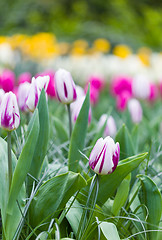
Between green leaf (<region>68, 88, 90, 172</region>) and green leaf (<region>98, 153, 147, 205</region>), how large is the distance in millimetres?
134

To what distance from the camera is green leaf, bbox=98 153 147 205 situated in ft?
3.46

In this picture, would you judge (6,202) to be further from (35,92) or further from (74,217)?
(35,92)

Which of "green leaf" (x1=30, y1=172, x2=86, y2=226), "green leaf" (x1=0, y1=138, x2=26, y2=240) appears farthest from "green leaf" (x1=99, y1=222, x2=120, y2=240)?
"green leaf" (x1=0, y1=138, x2=26, y2=240)

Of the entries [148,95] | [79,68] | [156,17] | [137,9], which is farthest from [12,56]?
[137,9]

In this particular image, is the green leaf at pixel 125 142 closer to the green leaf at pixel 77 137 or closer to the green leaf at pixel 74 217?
the green leaf at pixel 77 137

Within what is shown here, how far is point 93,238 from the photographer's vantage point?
44.6 inches

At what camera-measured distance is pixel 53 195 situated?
1.02m

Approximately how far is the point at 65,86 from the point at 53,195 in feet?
1.23

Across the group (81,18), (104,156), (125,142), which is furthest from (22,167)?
(81,18)

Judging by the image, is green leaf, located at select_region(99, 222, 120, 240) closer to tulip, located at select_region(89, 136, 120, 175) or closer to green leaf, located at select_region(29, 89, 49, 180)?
tulip, located at select_region(89, 136, 120, 175)

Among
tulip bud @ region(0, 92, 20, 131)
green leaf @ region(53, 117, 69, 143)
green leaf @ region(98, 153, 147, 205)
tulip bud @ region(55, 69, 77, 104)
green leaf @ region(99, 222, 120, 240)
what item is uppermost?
tulip bud @ region(55, 69, 77, 104)

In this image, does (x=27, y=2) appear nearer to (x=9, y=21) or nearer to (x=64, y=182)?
(x=9, y=21)

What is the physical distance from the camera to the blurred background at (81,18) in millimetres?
9602

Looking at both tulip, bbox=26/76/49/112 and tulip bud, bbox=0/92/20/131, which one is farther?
tulip, bbox=26/76/49/112
